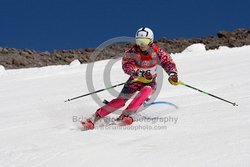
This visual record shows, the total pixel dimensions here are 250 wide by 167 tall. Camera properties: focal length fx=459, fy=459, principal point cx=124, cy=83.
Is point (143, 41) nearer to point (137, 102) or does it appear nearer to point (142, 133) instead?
point (137, 102)

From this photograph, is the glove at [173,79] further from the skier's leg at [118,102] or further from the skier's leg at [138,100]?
the skier's leg at [118,102]

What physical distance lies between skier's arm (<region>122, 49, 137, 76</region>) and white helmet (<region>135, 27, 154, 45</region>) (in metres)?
0.26

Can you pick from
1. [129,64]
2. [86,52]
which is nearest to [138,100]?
[129,64]

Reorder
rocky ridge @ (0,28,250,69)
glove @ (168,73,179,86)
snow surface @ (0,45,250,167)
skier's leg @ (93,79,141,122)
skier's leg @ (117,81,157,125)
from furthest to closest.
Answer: rocky ridge @ (0,28,250,69)
glove @ (168,73,179,86)
skier's leg @ (93,79,141,122)
skier's leg @ (117,81,157,125)
snow surface @ (0,45,250,167)

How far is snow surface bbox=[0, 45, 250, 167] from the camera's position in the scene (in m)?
4.58

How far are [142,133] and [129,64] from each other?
67.7 inches

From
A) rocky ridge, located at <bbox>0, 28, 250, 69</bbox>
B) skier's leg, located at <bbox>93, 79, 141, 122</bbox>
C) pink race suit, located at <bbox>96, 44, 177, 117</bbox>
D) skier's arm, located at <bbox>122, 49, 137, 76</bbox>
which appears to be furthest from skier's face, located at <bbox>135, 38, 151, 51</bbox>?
rocky ridge, located at <bbox>0, 28, 250, 69</bbox>

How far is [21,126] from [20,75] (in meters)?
10.1

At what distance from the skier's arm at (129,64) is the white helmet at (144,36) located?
0.26 meters

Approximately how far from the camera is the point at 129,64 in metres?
7.32

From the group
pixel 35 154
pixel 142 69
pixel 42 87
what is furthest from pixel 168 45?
pixel 35 154

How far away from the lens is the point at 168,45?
3216 cm

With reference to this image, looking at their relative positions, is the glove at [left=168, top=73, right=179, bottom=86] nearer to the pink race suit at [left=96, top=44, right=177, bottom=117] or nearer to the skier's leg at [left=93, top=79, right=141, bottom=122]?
the pink race suit at [left=96, top=44, right=177, bottom=117]

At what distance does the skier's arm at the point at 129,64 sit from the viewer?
725cm
